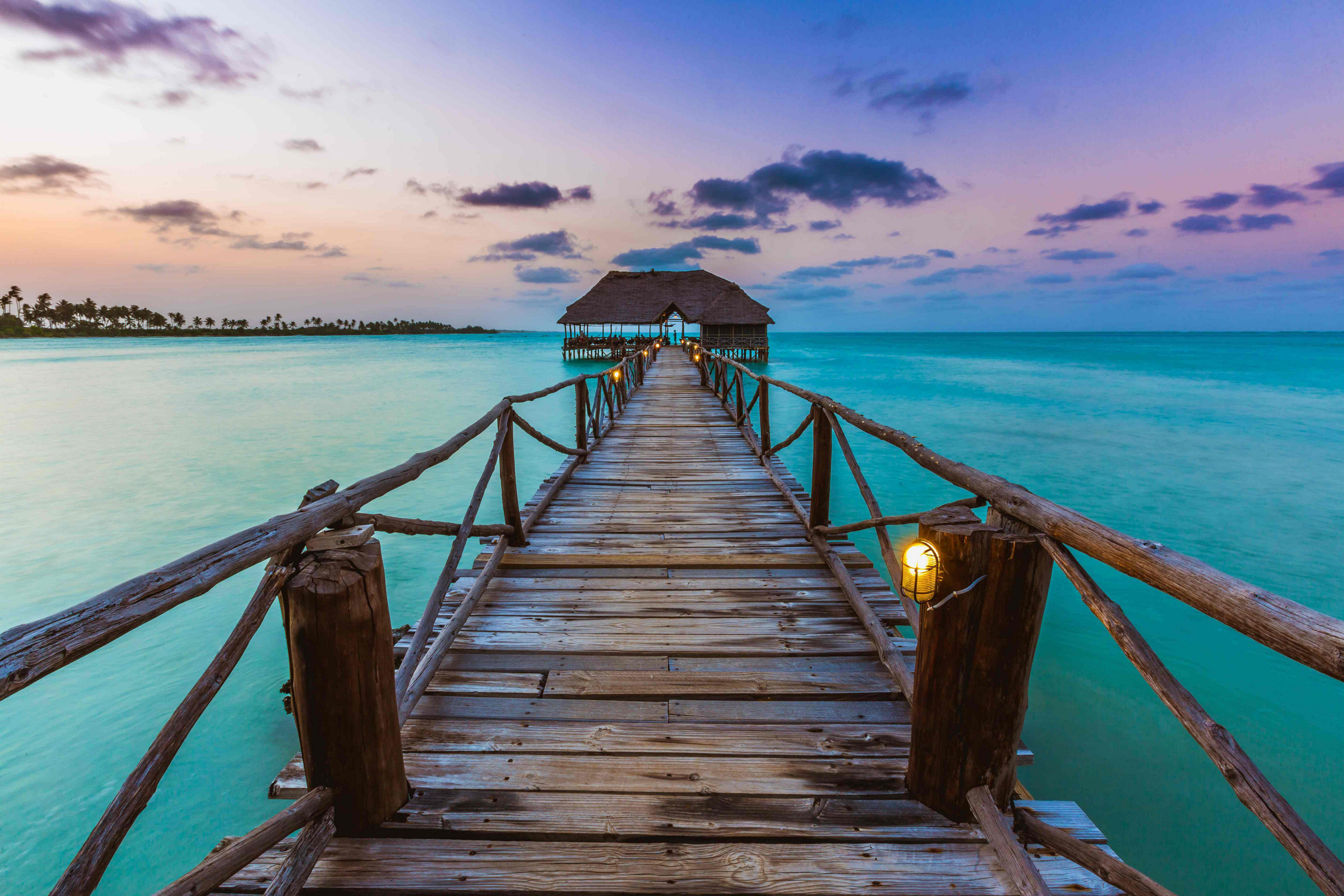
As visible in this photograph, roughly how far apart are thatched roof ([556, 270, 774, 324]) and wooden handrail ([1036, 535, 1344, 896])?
3783 centimetres

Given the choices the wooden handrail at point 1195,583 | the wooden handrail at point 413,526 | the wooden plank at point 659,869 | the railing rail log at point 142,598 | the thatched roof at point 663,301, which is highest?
the thatched roof at point 663,301

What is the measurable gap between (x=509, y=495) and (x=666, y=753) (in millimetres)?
2536

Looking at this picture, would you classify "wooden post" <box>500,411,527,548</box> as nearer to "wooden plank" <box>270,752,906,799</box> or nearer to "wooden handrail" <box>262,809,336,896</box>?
"wooden plank" <box>270,752,906,799</box>

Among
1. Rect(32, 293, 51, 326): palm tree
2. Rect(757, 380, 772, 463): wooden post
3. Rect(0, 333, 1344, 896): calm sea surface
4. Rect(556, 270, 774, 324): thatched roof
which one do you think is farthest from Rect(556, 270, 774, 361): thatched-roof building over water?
Rect(32, 293, 51, 326): palm tree

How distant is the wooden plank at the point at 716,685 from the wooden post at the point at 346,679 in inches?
35.7

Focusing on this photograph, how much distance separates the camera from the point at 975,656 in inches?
70.7

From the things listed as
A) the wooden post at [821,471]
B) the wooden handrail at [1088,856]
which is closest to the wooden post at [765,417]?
the wooden post at [821,471]

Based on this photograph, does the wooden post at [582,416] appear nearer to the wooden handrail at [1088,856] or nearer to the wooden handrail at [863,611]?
the wooden handrail at [863,611]

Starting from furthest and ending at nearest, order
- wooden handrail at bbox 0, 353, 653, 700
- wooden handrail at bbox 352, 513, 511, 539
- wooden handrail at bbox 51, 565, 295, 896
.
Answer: wooden handrail at bbox 352, 513, 511, 539
wooden handrail at bbox 51, 565, 295, 896
wooden handrail at bbox 0, 353, 653, 700

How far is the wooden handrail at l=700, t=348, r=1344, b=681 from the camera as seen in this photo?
1.04 metres

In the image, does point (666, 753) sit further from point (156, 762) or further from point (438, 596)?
point (156, 762)

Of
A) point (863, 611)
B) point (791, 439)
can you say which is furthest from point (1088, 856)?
point (791, 439)

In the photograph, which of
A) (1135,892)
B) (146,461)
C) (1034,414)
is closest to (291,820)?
(1135,892)

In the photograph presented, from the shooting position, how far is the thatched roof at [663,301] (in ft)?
127
